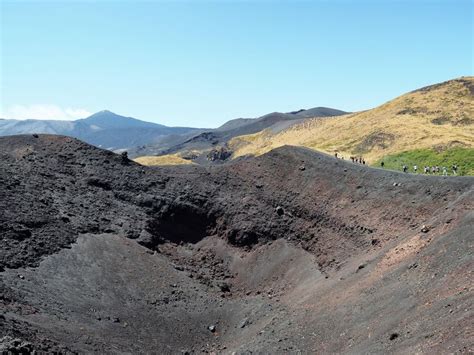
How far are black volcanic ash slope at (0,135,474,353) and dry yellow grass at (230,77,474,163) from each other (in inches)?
1097

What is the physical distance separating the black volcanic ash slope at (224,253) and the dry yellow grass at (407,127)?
2786 centimetres

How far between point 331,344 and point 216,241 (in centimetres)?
1937

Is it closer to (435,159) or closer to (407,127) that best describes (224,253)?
(435,159)

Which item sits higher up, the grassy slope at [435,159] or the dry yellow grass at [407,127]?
the dry yellow grass at [407,127]

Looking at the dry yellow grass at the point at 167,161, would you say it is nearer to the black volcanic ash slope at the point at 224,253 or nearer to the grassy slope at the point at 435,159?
the grassy slope at the point at 435,159

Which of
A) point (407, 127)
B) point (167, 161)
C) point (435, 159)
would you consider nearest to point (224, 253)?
point (435, 159)

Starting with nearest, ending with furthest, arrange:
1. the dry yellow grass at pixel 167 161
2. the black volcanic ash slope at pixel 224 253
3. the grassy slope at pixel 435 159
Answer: the black volcanic ash slope at pixel 224 253, the grassy slope at pixel 435 159, the dry yellow grass at pixel 167 161

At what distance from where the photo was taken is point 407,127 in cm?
7656

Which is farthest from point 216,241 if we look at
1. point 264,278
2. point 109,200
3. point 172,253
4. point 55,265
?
point 55,265

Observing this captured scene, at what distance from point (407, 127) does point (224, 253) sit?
47263mm

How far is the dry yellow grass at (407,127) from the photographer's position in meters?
68.0

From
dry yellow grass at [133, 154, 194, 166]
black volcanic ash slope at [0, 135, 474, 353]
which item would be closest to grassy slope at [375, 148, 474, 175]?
black volcanic ash slope at [0, 135, 474, 353]

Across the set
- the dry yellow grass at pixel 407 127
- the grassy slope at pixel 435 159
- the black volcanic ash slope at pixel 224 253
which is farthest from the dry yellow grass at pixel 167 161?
the black volcanic ash slope at pixel 224 253

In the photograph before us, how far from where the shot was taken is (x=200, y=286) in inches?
1422
